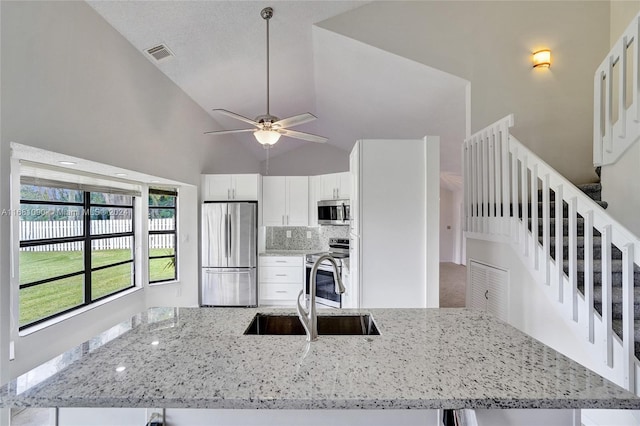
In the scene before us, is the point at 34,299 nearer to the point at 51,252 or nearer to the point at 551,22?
the point at 51,252

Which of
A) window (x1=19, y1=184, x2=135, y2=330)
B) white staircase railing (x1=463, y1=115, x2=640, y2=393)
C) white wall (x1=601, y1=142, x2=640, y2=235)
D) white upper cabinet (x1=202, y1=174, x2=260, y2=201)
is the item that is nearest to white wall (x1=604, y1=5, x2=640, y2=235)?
white wall (x1=601, y1=142, x2=640, y2=235)

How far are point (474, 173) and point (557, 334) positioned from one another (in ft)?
5.65

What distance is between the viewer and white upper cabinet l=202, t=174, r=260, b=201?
4461mm

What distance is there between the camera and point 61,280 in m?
2.73

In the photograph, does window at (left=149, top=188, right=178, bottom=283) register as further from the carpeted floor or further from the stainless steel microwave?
the carpeted floor

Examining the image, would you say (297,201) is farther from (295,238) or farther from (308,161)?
(308,161)

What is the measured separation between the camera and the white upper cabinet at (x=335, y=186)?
4.44 m

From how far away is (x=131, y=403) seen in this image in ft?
2.73

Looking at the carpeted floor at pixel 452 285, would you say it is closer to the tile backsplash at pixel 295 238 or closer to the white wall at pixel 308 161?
the tile backsplash at pixel 295 238

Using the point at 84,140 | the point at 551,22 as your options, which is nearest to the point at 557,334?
the point at 551,22

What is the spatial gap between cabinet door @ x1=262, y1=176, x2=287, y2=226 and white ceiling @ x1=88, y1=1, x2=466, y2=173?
3.60 feet

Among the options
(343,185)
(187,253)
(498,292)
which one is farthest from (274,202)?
(498,292)

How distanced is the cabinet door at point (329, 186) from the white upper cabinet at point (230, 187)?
3.40 feet

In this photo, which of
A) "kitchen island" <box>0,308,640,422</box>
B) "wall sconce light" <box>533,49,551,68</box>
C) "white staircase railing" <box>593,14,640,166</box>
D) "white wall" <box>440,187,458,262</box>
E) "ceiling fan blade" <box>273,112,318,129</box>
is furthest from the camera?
"white wall" <box>440,187,458,262</box>
